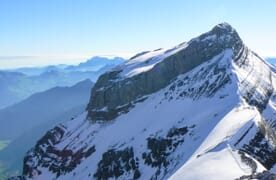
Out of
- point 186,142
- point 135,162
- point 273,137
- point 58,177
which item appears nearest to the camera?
point 273,137

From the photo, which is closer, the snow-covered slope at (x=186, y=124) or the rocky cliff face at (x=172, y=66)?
the snow-covered slope at (x=186, y=124)

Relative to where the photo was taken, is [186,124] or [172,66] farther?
[172,66]

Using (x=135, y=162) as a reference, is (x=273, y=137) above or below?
above

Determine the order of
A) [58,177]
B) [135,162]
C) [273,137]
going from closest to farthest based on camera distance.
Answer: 1. [273,137]
2. [135,162]
3. [58,177]

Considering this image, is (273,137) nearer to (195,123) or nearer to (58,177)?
(195,123)

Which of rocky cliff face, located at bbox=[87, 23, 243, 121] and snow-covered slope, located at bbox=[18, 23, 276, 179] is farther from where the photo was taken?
rocky cliff face, located at bbox=[87, 23, 243, 121]

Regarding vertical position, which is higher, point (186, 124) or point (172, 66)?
point (172, 66)

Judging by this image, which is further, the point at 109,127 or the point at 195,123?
the point at 109,127

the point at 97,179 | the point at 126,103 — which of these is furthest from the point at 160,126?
the point at 126,103
